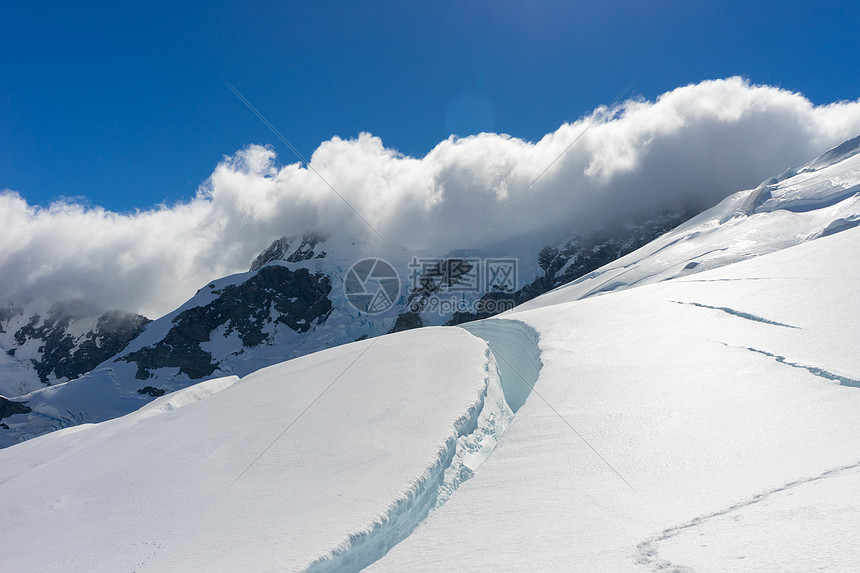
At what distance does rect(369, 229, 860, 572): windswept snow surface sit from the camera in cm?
309

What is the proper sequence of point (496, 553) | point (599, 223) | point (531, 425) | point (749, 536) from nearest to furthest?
point (749, 536) → point (496, 553) → point (531, 425) → point (599, 223)

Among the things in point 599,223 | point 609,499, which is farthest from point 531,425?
point 599,223

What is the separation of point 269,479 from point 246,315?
14012cm

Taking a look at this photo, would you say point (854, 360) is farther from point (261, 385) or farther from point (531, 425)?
point (261, 385)

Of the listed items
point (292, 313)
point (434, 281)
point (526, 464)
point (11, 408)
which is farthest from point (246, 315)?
point (526, 464)

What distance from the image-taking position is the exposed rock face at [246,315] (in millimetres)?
124500

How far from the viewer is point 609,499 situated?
13.1 ft

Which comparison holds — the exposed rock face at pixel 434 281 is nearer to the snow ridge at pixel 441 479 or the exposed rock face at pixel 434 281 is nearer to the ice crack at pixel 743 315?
the ice crack at pixel 743 315

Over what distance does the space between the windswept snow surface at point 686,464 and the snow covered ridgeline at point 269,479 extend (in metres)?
0.76

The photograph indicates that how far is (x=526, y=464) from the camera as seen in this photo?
193 inches

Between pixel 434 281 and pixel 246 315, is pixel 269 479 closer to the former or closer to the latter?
pixel 434 281

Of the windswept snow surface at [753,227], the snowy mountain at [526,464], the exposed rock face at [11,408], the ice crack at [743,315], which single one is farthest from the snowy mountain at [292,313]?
the snowy mountain at [526,464]

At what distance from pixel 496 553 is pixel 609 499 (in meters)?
1.17

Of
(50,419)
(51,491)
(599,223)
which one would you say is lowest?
(50,419)
